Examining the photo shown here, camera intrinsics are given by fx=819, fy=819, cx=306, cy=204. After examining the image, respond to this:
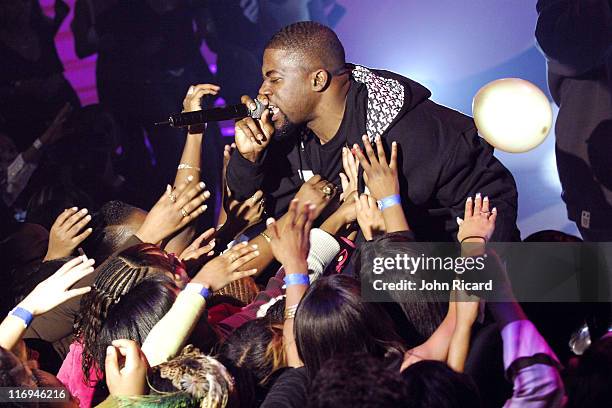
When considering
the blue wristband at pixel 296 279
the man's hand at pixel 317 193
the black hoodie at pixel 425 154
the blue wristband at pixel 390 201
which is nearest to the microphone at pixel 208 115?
the black hoodie at pixel 425 154

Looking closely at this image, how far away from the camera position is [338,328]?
1.61 m

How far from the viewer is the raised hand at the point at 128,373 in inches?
61.8

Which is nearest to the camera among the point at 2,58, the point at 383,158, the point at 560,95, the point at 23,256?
the point at 383,158

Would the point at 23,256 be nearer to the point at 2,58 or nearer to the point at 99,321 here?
the point at 2,58

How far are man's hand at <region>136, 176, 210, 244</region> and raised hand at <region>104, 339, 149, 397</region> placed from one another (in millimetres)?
852

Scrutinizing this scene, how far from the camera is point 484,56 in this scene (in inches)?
121

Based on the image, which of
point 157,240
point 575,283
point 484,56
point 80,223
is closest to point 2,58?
point 80,223

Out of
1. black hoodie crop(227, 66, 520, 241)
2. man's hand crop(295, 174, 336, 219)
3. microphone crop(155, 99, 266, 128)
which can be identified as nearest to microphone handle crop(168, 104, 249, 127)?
microphone crop(155, 99, 266, 128)

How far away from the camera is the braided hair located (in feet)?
6.17

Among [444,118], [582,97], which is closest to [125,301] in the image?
[444,118]

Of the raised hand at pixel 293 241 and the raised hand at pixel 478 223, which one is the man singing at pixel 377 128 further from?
the raised hand at pixel 293 241

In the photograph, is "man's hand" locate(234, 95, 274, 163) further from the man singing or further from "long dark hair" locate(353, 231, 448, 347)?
"long dark hair" locate(353, 231, 448, 347)

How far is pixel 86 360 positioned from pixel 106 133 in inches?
87.8

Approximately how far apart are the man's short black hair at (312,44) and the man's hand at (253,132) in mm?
175
